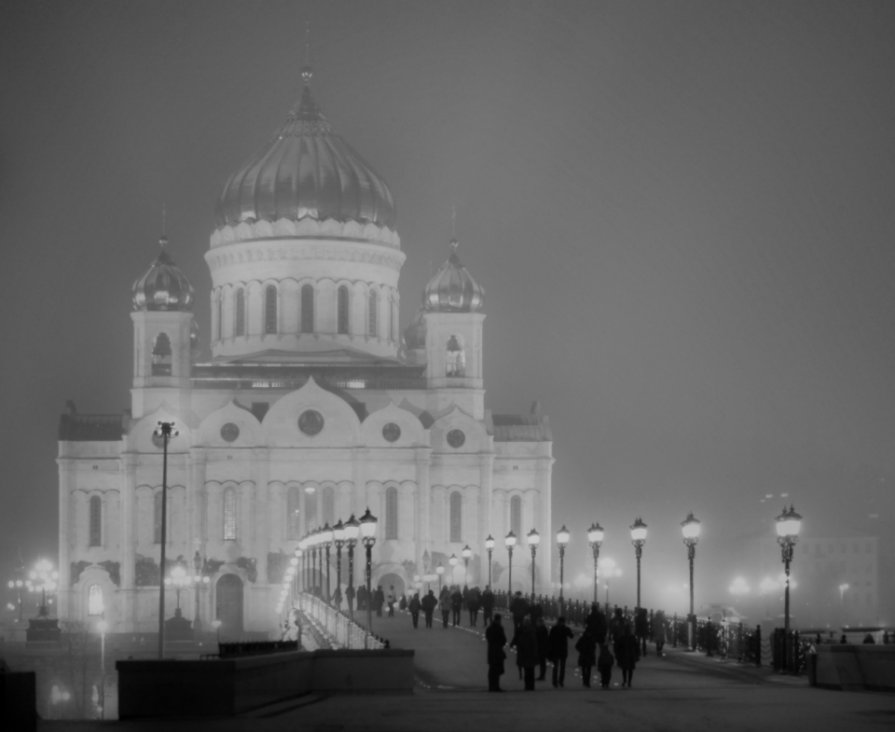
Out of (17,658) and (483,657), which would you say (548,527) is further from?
(483,657)

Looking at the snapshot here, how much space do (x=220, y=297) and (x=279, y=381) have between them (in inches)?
288

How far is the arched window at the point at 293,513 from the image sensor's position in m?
108

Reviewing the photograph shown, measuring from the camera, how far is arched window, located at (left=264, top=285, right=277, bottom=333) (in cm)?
11581

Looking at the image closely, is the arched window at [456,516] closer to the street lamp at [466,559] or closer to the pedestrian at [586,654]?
the street lamp at [466,559]

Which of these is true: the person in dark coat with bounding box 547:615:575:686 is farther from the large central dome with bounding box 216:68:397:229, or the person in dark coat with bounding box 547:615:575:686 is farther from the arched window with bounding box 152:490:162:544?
the large central dome with bounding box 216:68:397:229

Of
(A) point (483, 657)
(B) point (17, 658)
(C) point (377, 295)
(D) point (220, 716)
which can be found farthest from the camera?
(C) point (377, 295)

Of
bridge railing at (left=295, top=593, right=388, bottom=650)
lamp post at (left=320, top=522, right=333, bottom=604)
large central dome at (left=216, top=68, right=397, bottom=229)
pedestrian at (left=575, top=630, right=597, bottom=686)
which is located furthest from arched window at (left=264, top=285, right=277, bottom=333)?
pedestrian at (left=575, top=630, right=597, bottom=686)

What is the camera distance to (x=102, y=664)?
85812mm

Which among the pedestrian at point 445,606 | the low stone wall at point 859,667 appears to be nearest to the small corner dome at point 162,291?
the pedestrian at point 445,606

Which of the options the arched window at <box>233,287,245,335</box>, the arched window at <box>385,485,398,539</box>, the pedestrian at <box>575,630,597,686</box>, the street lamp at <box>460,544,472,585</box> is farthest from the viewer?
the arched window at <box>233,287,245,335</box>

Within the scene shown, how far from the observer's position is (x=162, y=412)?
10975cm

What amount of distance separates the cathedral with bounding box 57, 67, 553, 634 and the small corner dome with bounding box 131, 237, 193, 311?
110 mm

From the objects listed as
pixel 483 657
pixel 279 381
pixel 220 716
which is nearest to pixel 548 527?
pixel 279 381

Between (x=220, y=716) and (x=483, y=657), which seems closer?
(x=220, y=716)
